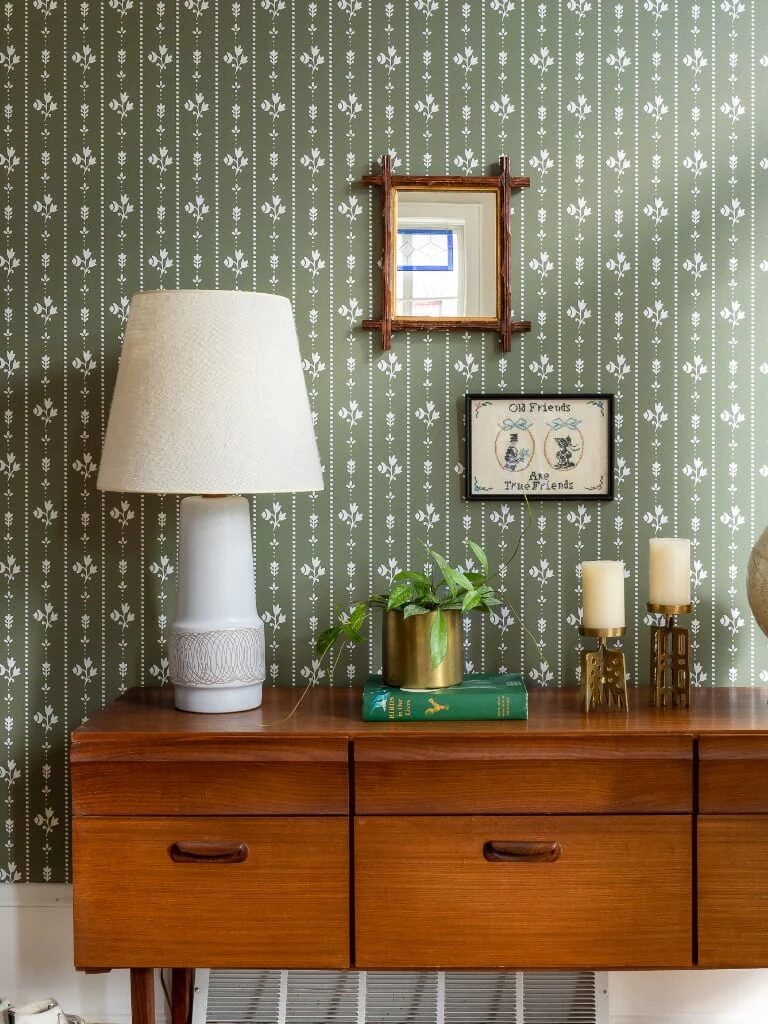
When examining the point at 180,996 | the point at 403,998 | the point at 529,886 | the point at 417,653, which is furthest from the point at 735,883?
the point at 180,996

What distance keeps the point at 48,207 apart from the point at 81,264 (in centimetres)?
15

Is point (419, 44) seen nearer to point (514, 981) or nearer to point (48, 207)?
point (48, 207)

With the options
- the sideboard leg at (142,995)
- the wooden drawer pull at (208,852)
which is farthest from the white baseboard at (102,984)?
the wooden drawer pull at (208,852)

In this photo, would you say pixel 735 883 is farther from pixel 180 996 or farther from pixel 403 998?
pixel 180 996

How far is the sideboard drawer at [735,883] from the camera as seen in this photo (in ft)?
5.52

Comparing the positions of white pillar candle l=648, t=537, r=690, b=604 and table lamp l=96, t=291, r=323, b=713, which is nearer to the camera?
table lamp l=96, t=291, r=323, b=713

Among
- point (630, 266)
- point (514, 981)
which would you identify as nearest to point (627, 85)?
point (630, 266)

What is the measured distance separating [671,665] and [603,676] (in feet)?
0.47

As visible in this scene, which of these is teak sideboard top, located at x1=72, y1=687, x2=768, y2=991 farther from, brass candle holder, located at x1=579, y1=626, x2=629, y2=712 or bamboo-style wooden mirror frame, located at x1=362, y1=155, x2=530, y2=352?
bamboo-style wooden mirror frame, located at x1=362, y1=155, x2=530, y2=352

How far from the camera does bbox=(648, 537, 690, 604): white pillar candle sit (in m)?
1.87

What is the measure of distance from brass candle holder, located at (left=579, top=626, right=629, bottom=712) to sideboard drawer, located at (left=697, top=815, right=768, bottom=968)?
0.28 m

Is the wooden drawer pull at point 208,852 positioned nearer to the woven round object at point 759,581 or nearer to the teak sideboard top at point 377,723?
the teak sideboard top at point 377,723

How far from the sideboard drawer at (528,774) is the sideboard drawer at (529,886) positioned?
29mm

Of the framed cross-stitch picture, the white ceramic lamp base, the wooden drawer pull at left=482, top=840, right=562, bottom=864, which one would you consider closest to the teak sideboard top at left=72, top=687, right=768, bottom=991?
the wooden drawer pull at left=482, top=840, right=562, bottom=864
